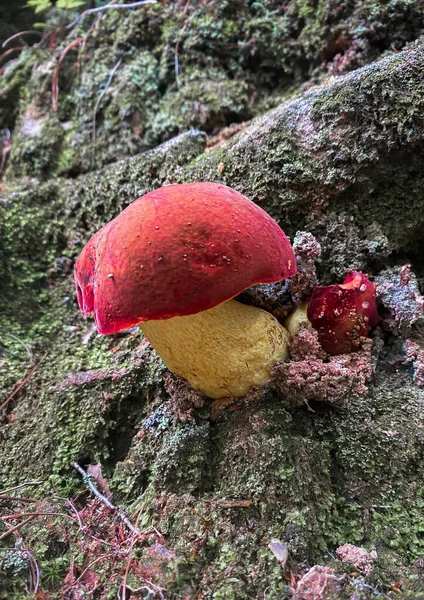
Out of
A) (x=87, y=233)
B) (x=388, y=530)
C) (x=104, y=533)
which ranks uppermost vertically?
(x=87, y=233)

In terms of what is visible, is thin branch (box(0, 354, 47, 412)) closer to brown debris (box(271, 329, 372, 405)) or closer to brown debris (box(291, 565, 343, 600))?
brown debris (box(271, 329, 372, 405))

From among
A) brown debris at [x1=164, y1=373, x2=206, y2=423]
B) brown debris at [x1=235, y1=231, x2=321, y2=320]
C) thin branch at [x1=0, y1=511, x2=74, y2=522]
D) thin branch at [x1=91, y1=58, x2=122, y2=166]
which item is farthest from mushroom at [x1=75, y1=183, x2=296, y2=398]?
thin branch at [x1=91, y1=58, x2=122, y2=166]

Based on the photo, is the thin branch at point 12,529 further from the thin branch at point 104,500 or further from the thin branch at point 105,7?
the thin branch at point 105,7

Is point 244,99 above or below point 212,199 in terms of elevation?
below

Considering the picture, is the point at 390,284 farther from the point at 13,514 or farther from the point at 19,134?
the point at 19,134

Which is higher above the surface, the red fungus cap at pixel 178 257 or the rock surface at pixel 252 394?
the red fungus cap at pixel 178 257

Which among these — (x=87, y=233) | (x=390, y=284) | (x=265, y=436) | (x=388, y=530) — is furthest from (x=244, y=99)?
(x=388, y=530)

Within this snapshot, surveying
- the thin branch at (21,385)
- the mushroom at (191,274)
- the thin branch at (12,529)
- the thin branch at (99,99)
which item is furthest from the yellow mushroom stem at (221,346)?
the thin branch at (99,99)

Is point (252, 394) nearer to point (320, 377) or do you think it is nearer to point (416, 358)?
point (320, 377)
